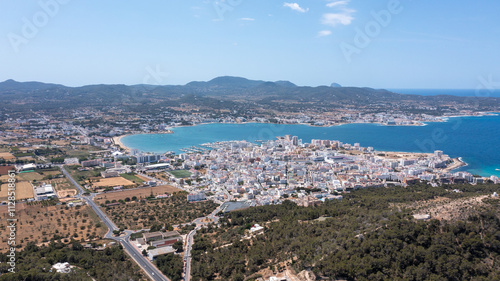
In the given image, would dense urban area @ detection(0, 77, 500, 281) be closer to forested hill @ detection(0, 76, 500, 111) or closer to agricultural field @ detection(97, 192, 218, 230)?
agricultural field @ detection(97, 192, 218, 230)

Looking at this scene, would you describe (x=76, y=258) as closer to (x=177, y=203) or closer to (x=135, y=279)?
(x=135, y=279)

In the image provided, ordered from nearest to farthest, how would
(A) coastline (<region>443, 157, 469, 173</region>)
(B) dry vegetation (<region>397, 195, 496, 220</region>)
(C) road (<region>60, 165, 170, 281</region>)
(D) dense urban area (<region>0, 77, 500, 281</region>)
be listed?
(D) dense urban area (<region>0, 77, 500, 281</region>)
(B) dry vegetation (<region>397, 195, 496, 220</region>)
(C) road (<region>60, 165, 170, 281</region>)
(A) coastline (<region>443, 157, 469, 173</region>)

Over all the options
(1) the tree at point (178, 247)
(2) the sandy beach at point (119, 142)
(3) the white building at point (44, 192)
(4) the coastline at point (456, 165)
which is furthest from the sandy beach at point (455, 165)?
(2) the sandy beach at point (119, 142)

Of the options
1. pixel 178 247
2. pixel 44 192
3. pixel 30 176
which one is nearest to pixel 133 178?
pixel 44 192

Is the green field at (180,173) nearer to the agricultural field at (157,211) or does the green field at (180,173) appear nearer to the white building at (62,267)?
the agricultural field at (157,211)

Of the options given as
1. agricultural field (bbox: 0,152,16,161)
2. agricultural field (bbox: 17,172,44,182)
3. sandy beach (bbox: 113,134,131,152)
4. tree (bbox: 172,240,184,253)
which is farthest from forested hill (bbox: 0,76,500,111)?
tree (bbox: 172,240,184,253)
